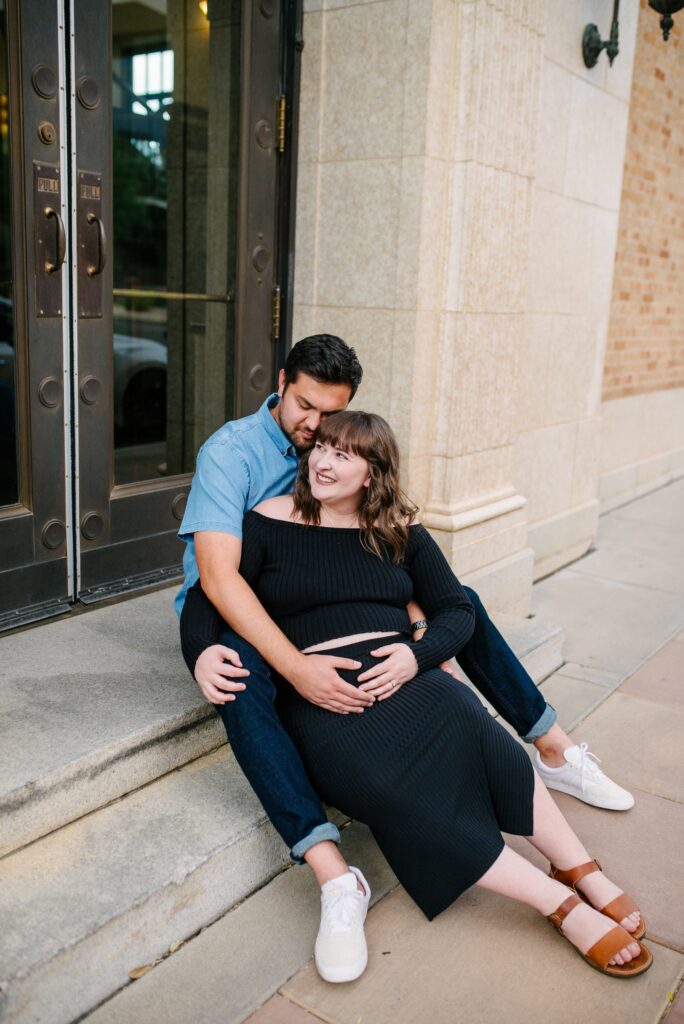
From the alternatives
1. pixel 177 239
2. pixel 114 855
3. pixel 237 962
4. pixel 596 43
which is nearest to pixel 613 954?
pixel 237 962

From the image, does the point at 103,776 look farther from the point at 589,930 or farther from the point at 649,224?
the point at 649,224

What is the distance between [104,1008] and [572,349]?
422 cm

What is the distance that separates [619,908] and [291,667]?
1003 mm

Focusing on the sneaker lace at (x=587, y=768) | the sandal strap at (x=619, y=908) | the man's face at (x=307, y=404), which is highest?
the man's face at (x=307, y=404)

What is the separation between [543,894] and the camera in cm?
229

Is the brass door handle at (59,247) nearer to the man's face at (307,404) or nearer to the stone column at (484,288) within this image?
the man's face at (307,404)

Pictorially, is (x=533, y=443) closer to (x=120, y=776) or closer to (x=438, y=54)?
(x=438, y=54)

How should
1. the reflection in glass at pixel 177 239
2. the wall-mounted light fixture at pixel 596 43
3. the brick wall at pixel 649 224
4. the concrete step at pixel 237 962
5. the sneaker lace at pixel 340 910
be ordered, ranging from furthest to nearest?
the brick wall at pixel 649 224, the wall-mounted light fixture at pixel 596 43, the reflection in glass at pixel 177 239, the sneaker lace at pixel 340 910, the concrete step at pixel 237 962

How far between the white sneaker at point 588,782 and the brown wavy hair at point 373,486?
0.91 meters

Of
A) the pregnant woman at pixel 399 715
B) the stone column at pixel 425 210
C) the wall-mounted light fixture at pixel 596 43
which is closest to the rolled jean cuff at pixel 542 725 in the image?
the pregnant woman at pixel 399 715

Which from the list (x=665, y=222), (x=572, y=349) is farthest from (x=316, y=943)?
(x=665, y=222)

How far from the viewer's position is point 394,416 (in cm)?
405

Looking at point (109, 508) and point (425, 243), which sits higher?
point (425, 243)

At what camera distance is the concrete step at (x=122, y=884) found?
2004 millimetres
